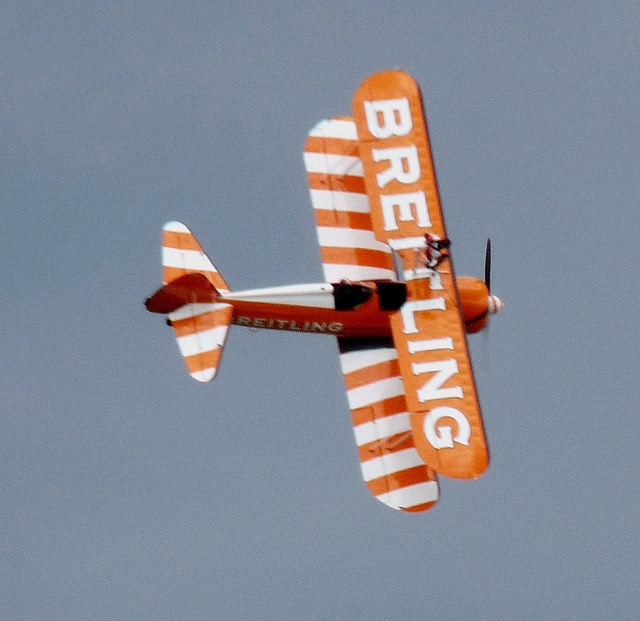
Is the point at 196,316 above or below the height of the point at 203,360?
above

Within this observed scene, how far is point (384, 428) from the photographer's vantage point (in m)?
38.8

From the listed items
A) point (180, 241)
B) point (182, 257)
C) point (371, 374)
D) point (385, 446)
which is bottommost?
point (385, 446)

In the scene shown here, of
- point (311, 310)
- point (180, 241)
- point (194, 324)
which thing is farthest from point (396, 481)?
point (180, 241)

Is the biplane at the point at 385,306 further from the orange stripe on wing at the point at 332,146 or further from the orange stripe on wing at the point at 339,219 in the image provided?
the orange stripe on wing at the point at 332,146

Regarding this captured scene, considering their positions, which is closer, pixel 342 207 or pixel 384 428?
pixel 384 428

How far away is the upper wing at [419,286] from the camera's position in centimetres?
3738

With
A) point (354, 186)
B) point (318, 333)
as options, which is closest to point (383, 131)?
point (354, 186)

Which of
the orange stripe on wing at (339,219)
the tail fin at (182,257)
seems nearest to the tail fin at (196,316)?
the tail fin at (182,257)

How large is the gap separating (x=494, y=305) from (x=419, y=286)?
226 cm

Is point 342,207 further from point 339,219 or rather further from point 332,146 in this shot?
point 332,146

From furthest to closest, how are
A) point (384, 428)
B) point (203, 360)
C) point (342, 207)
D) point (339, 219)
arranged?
point (342, 207) < point (339, 219) < point (384, 428) < point (203, 360)

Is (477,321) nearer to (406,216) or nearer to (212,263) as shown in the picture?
(406,216)

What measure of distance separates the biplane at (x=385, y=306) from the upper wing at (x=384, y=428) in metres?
0.02

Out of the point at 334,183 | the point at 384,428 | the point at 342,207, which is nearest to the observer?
the point at 384,428
